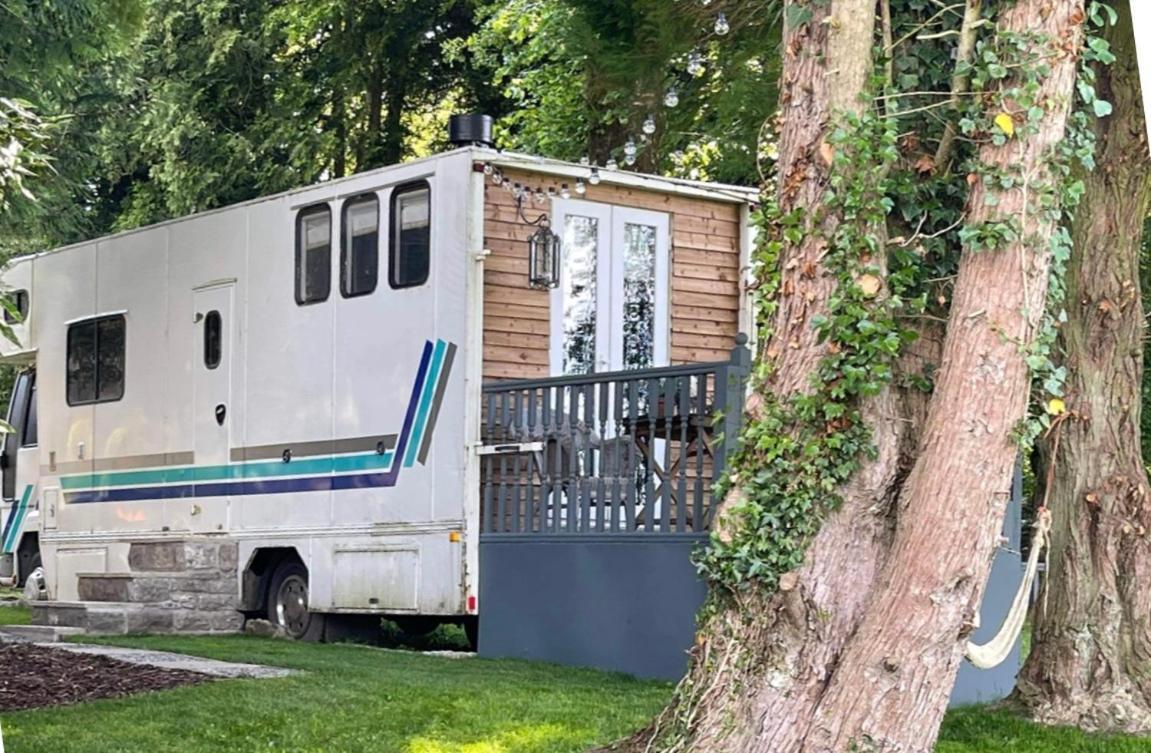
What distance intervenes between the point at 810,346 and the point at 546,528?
4605 millimetres

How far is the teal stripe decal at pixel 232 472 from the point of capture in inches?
434

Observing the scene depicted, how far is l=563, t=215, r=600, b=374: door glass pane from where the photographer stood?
11047 mm

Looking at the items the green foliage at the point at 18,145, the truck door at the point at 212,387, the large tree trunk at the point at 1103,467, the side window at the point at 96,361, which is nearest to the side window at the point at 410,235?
the truck door at the point at 212,387

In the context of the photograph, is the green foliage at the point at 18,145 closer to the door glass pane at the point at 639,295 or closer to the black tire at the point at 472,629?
the black tire at the point at 472,629

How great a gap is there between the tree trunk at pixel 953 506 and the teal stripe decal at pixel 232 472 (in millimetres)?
5784

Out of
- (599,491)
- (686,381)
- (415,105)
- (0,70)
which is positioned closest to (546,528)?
(599,491)

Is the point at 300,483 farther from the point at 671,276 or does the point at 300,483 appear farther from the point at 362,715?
the point at 362,715

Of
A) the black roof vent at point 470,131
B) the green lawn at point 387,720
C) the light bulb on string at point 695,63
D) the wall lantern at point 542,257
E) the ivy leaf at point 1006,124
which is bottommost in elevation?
the green lawn at point 387,720

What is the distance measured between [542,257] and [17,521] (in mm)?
6609

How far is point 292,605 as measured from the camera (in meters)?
11.8

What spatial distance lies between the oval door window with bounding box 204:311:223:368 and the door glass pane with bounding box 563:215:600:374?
9.04ft

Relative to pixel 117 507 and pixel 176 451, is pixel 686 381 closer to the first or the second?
pixel 176 451

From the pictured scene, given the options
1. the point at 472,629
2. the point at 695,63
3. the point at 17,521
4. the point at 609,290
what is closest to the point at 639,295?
the point at 609,290

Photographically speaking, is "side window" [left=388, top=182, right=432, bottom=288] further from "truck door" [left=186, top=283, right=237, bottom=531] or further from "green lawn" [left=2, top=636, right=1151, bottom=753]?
"green lawn" [left=2, top=636, right=1151, bottom=753]
